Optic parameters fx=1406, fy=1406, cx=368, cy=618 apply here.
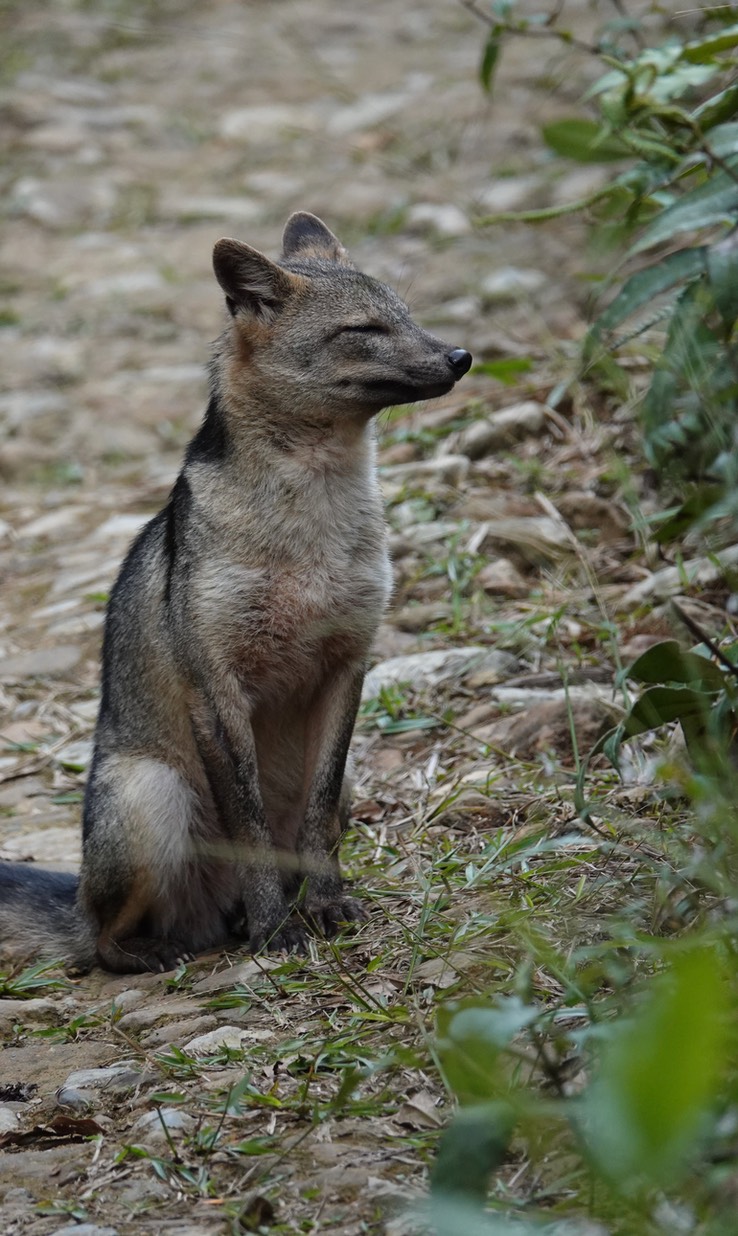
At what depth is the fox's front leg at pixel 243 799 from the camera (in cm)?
409

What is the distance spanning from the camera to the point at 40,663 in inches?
254

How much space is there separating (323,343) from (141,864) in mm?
1697

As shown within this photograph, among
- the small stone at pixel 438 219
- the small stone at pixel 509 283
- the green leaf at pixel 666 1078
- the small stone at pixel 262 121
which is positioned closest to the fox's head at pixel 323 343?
the green leaf at pixel 666 1078

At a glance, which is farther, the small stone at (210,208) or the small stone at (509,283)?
the small stone at (210,208)

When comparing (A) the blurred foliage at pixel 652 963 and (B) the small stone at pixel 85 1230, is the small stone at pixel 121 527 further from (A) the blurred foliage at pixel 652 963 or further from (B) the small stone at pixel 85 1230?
(B) the small stone at pixel 85 1230

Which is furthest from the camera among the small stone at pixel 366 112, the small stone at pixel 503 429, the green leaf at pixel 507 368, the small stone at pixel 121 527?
the small stone at pixel 366 112

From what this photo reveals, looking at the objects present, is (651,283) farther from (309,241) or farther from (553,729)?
(309,241)

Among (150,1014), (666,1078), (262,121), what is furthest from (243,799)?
(262,121)

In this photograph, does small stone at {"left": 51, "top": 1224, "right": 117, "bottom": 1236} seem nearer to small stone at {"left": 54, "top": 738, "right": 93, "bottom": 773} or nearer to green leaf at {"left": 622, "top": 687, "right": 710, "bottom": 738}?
green leaf at {"left": 622, "top": 687, "right": 710, "bottom": 738}

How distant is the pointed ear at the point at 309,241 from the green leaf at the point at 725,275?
6.86 ft

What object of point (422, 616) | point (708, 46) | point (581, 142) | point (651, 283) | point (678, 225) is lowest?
point (422, 616)

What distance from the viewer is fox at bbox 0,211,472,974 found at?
4.13 m

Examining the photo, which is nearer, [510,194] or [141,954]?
[141,954]

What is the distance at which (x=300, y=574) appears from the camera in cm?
416
